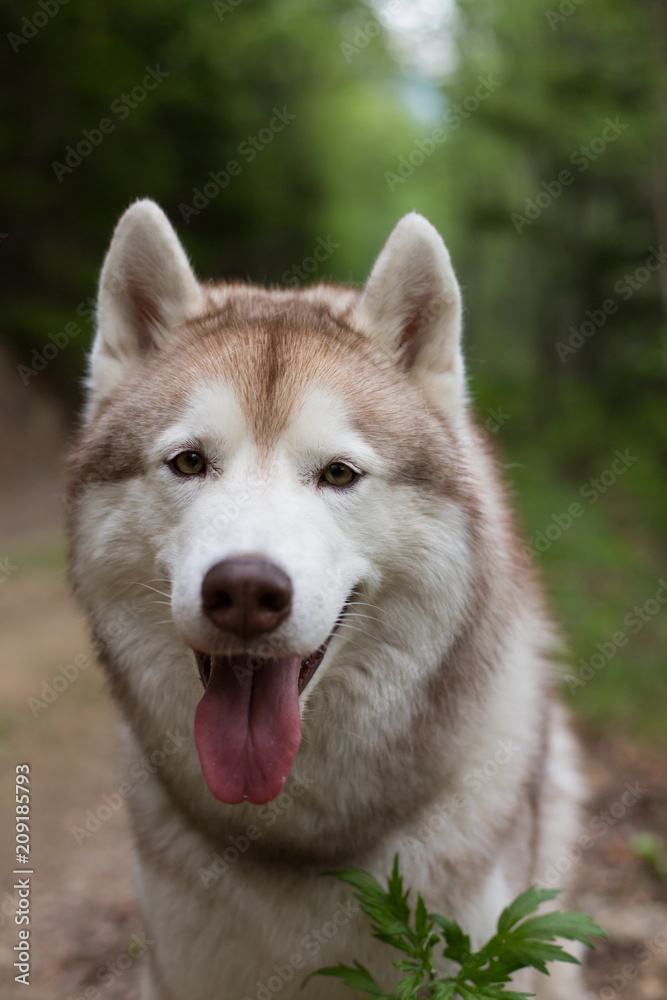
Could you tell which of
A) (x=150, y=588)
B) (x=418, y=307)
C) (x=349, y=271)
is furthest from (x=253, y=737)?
(x=349, y=271)

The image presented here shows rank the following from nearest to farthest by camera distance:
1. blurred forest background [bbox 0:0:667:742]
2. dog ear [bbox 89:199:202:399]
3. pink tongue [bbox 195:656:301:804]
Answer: pink tongue [bbox 195:656:301:804] < dog ear [bbox 89:199:202:399] < blurred forest background [bbox 0:0:667:742]

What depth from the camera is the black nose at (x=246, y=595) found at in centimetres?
167

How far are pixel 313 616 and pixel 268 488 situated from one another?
0.33m

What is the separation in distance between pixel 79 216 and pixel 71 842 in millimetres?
8796

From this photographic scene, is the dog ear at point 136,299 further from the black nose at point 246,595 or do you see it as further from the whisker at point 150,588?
the black nose at point 246,595

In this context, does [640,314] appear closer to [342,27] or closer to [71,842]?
[342,27]

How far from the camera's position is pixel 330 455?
79.2 inches

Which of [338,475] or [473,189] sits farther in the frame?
[473,189]

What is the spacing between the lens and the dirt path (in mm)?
3320

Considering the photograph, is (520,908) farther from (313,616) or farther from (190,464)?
(190,464)

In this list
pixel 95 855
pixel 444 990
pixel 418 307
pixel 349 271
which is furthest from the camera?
pixel 349 271

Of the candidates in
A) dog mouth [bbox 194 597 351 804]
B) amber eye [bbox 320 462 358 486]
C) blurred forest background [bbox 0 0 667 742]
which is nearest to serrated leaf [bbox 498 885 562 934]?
dog mouth [bbox 194 597 351 804]

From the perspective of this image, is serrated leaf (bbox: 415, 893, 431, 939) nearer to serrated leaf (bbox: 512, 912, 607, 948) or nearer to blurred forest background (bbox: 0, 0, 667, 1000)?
serrated leaf (bbox: 512, 912, 607, 948)

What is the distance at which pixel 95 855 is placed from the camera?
13.5 feet
